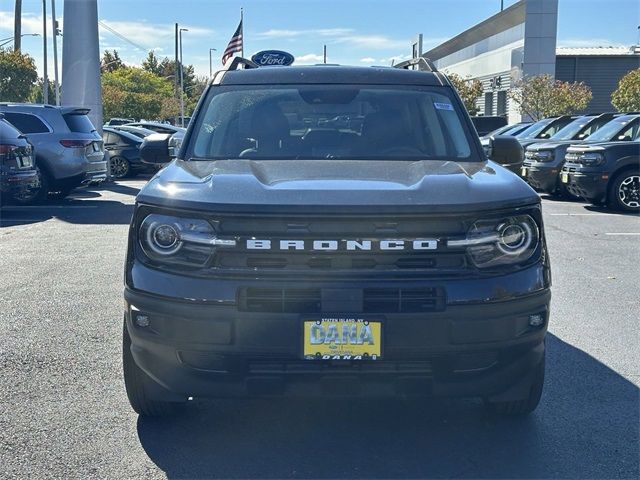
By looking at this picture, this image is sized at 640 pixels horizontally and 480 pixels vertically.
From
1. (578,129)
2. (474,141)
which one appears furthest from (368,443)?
(578,129)

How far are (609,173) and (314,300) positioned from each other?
421 inches

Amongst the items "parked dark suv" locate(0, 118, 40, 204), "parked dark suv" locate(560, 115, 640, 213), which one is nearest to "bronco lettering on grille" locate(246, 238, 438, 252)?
"parked dark suv" locate(0, 118, 40, 204)

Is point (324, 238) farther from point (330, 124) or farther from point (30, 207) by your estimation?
point (30, 207)

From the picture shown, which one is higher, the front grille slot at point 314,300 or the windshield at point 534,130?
the windshield at point 534,130

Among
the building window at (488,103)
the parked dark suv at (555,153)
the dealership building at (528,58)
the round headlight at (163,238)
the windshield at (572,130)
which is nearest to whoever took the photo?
the round headlight at (163,238)

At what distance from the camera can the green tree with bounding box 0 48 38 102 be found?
41875mm

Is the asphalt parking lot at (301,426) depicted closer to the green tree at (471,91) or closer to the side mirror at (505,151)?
the side mirror at (505,151)

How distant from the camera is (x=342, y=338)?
11.0ft

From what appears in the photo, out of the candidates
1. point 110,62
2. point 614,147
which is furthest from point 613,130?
point 110,62

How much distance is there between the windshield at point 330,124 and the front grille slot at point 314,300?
1.40 m

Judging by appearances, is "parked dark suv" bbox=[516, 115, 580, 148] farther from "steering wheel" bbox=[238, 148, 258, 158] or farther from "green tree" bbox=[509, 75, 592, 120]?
"steering wheel" bbox=[238, 148, 258, 158]

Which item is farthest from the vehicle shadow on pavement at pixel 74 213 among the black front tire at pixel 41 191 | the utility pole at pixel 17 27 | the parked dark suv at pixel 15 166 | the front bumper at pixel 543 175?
the utility pole at pixel 17 27

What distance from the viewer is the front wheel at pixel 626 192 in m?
13.0

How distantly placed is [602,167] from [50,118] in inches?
371
